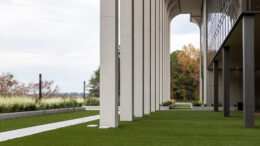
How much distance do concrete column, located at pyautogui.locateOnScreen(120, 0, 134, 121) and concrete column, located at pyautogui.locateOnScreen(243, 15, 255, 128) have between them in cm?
563

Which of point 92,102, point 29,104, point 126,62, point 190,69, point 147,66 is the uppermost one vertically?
point 190,69

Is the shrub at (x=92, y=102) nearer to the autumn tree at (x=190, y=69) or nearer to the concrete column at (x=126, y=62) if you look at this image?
the concrete column at (x=126, y=62)

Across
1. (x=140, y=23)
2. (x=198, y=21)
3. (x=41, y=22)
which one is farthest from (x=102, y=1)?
(x=41, y=22)

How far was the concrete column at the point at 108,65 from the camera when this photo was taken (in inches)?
530

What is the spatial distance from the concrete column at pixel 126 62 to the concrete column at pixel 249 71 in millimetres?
5629

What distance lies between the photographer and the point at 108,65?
44.7 feet

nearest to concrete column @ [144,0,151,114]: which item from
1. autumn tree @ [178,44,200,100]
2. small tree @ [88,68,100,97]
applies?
small tree @ [88,68,100,97]

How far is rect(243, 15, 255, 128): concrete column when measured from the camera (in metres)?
13.6

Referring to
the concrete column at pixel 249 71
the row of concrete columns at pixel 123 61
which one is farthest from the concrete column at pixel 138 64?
the concrete column at pixel 249 71

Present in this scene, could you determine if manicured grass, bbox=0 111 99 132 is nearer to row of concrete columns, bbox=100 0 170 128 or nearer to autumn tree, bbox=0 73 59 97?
row of concrete columns, bbox=100 0 170 128

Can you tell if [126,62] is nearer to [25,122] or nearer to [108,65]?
[108,65]

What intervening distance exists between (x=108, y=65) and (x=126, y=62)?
388cm

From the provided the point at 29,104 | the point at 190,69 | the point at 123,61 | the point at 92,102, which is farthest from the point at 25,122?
the point at 190,69

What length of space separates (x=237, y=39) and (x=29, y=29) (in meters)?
52.3
